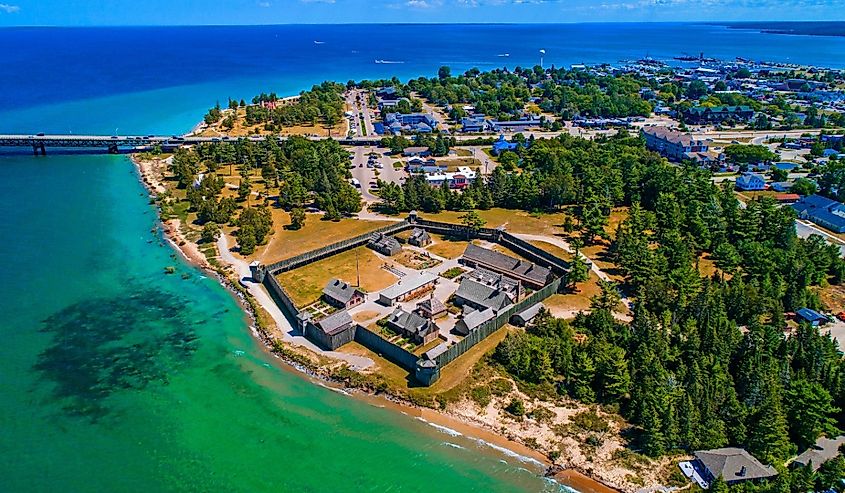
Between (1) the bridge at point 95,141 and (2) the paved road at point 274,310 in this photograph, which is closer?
(2) the paved road at point 274,310

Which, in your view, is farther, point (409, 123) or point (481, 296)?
point (409, 123)

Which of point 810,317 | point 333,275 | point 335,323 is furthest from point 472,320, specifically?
point 810,317

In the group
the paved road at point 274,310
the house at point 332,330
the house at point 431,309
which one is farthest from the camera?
the house at point 431,309

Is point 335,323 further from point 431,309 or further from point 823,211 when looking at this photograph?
point 823,211

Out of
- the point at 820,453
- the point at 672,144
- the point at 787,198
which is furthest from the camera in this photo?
the point at 672,144

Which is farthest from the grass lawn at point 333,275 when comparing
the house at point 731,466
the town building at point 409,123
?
the town building at point 409,123

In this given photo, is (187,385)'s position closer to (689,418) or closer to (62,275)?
(62,275)

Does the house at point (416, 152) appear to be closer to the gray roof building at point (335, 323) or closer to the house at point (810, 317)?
the gray roof building at point (335, 323)
